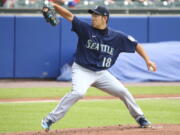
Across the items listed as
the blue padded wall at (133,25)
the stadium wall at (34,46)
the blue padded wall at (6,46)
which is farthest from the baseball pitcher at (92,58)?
the blue padded wall at (133,25)

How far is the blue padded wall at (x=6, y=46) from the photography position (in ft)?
56.7

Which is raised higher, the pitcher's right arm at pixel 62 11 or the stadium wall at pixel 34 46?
the pitcher's right arm at pixel 62 11

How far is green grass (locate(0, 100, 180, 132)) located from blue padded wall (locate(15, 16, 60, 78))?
5484mm

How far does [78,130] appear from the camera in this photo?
8375 millimetres

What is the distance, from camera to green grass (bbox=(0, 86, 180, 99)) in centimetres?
1346

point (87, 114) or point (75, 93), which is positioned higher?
point (75, 93)

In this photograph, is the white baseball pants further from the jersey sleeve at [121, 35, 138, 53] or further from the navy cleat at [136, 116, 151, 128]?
the jersey sleeve at [121, 35, 138, 53]

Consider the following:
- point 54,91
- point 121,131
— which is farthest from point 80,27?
point 54,91

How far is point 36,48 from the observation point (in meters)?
17.6

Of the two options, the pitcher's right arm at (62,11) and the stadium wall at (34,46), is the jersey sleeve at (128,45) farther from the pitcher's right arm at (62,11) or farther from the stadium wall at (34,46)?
the stadium wall at (34,46)

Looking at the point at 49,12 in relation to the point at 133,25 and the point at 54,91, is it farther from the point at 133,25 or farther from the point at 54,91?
the point at 133,25

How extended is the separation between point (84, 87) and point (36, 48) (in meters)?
9.75

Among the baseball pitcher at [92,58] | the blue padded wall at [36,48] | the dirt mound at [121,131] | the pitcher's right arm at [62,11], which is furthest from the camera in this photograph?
the blue padded wall at [36,48]

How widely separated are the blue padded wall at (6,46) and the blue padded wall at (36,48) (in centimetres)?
15
